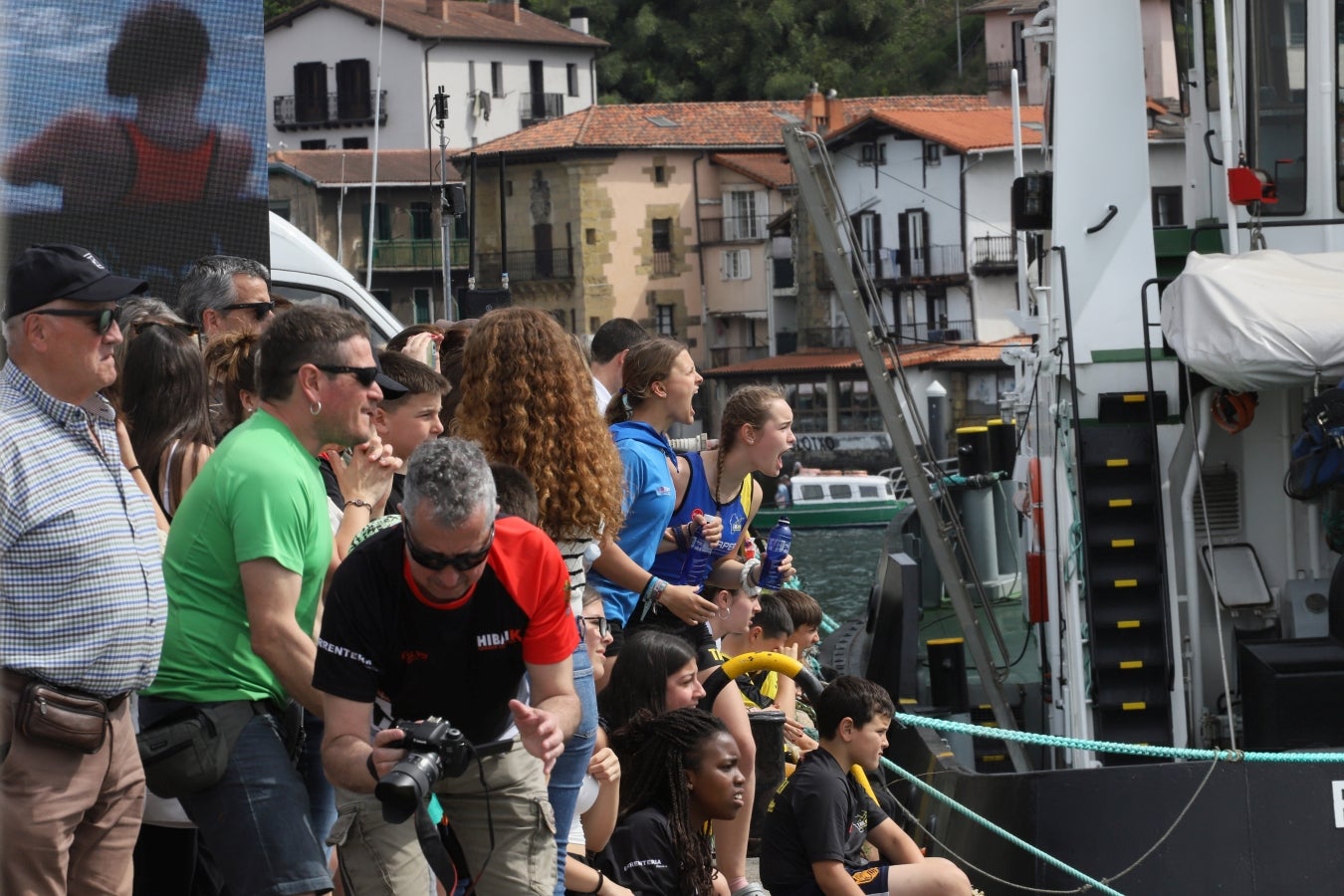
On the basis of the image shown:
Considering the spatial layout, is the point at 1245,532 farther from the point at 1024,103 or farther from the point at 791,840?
the point at 1024,103

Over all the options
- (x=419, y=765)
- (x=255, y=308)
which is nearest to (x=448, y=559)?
(x=419, y=765)

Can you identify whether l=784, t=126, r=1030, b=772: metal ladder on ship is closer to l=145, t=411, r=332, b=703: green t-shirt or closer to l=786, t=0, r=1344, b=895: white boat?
l=786, t=0, r=1344, b=895: white boat

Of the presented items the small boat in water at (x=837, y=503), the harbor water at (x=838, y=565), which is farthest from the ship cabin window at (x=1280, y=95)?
the small boat in water at (x=837, y=503)

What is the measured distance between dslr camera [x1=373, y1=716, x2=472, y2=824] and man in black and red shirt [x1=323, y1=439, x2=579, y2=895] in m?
0.06

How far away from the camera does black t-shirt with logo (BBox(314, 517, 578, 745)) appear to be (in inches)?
166

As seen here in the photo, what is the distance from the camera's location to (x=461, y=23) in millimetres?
83500

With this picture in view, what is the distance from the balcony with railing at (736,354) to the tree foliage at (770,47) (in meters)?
17.1

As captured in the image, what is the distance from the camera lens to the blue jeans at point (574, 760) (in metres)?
5.03

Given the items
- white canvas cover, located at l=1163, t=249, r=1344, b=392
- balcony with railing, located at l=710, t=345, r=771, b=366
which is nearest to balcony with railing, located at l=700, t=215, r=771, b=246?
balcony with railing, located at l=710, t=345, r=771, b=366

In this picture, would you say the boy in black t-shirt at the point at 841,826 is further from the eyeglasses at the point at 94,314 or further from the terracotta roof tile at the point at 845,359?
the terracotta roof tile at the point at 845,359

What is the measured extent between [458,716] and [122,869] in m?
0.86

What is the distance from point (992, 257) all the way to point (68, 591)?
63.7 m

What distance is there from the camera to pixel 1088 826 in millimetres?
8703

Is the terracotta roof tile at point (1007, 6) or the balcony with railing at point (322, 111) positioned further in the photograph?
the balcony with railing at point (322, 111)
